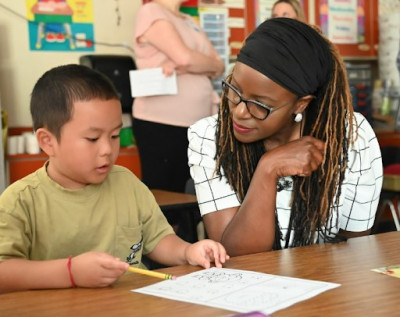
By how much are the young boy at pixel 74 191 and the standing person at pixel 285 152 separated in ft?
0.76

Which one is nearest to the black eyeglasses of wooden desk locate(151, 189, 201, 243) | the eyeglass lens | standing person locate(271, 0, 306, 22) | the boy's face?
the eyeglass lens

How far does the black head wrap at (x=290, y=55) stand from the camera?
5.02 ft

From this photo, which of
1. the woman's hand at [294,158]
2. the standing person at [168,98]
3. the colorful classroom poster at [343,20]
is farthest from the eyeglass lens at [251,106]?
the colorful classroom poster at [343,20]

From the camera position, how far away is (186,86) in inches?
139

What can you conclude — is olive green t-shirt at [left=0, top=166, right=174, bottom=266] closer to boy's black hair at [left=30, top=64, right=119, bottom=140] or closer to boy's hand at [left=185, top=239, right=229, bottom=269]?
boy's black hair at [left=30, top=64, right=119, bottom=140]

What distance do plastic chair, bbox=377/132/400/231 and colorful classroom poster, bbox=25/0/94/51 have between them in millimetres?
2076

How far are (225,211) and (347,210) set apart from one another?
33 cm

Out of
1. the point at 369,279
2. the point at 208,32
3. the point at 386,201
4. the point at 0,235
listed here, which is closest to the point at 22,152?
the point at 208,32

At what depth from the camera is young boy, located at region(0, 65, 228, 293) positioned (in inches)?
50.4

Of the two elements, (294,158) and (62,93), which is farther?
(294,158)

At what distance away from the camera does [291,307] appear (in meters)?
0.91

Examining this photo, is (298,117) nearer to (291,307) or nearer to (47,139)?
(47,139)

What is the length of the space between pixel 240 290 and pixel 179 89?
8.47ft

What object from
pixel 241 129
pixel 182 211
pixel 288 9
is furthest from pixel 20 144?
pixel 241 129
